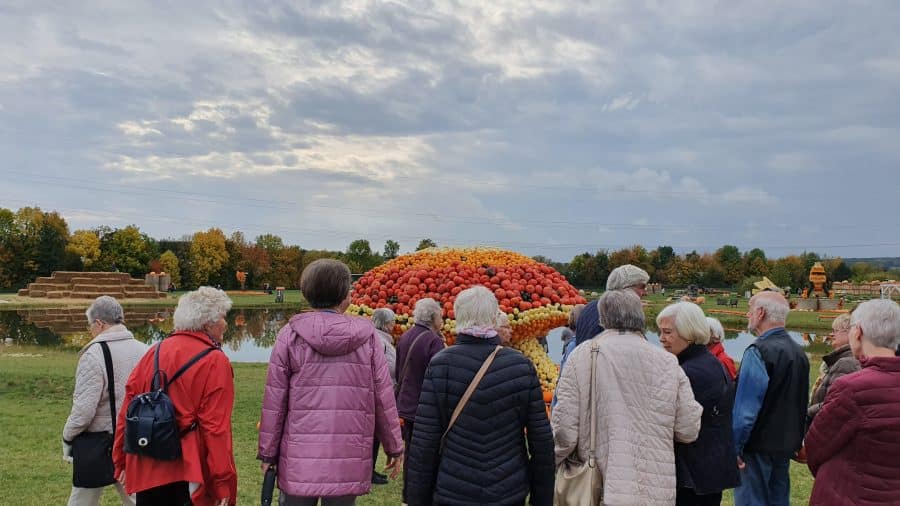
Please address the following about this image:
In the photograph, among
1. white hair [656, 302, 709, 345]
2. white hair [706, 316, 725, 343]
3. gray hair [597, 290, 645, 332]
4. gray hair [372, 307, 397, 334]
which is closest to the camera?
gray hair [597, 290, 645, 332]

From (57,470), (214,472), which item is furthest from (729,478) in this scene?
(57,470)

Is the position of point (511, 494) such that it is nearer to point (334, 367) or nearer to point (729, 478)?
point (334, 367)

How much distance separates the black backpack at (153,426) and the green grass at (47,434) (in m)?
3.24

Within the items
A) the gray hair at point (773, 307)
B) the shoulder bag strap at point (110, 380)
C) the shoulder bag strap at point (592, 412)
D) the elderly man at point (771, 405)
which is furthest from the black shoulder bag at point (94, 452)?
the gray hair at point (773, 307)

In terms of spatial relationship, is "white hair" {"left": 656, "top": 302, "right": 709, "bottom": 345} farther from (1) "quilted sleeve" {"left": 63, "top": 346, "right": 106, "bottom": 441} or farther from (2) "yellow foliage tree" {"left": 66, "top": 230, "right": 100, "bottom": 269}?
(2) "yellow foliage tree" {"left": 66, "top": 230, "right": 100, "bottom": 269}

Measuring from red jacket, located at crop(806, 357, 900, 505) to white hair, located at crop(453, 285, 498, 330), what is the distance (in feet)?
5.99

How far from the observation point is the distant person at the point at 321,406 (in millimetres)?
3803

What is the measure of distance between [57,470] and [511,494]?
21.3 feet

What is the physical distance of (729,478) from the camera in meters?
4.20

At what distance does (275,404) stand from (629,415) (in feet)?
6.51

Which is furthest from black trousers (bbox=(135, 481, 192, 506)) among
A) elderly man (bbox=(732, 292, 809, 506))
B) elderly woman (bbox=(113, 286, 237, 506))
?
elderly man (bbox=(732, 292, 809, 506))

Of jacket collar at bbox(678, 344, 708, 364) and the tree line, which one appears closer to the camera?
jacket collar at bbox(678, 344, 708, 364)

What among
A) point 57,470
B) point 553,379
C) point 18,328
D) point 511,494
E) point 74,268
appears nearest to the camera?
point 511,494

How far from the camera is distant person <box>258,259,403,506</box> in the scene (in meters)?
3.80
